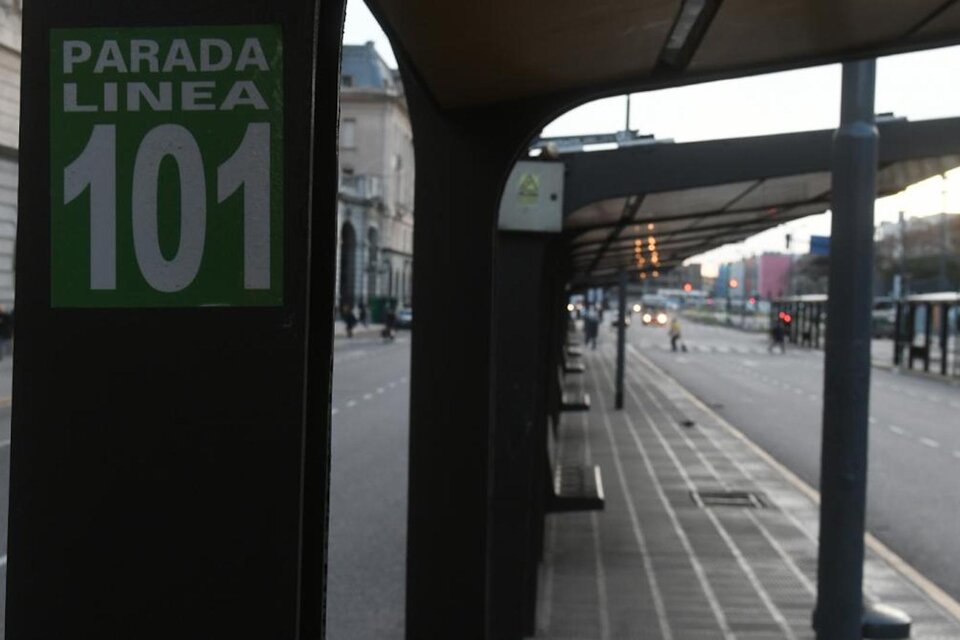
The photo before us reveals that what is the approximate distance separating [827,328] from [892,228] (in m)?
86.0

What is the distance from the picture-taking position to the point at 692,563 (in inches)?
353

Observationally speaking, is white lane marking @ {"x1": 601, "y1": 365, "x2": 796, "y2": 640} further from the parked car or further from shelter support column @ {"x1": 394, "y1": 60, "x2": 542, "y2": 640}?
the parked car

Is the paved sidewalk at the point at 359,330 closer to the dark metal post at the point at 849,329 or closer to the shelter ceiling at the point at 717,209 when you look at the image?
the shelter ceiling at the point at 717,209

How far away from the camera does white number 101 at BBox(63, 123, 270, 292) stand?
74.0 inches

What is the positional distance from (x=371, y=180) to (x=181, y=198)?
5506cm

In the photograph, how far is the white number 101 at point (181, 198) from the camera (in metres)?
1.88

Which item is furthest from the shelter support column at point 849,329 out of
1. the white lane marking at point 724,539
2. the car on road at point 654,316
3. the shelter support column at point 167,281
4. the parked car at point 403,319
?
the car on road at point 654,316

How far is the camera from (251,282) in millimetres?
1880

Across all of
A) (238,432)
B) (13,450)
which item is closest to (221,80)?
(238,432)

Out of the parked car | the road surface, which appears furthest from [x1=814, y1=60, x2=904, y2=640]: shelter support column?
the parked car

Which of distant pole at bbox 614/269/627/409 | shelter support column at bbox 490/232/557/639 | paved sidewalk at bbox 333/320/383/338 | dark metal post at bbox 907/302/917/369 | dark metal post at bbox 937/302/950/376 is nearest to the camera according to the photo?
shelter support column at bbox 490/232/557/639

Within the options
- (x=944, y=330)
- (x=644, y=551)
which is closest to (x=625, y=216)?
(x=644, y=551)

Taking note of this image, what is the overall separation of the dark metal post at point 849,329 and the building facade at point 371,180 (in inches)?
1656

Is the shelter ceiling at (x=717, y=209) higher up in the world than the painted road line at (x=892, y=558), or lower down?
higher up
